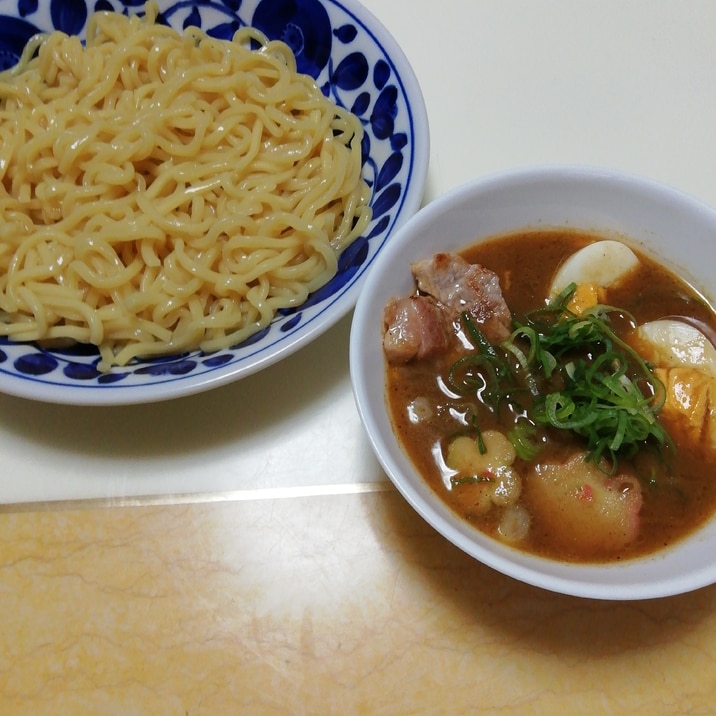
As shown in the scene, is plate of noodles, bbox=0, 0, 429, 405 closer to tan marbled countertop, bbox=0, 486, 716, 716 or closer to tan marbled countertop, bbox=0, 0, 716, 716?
tan marbled countertop, bbox=0, 0, 716, 716

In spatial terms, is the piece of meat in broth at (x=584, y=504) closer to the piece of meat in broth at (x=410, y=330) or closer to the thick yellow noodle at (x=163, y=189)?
the piece of meat in broth at (x=410, y=330)

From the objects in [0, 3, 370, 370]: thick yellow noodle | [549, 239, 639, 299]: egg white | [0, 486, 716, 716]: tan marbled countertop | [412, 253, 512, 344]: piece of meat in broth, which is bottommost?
[0, 486, 716, 716]: tan marbled countertop

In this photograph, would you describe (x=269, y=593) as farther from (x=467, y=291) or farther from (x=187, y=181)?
(x=187, y=181)

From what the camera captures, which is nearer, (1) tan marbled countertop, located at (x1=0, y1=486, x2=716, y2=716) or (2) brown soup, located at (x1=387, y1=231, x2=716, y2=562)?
(2) brown soup, located at (x1=387, y1=231, x2=716, y2=562)

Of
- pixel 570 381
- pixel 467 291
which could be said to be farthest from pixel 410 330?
pixel 570 381

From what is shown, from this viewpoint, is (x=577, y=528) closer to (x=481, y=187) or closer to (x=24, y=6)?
(x=481, y=187)

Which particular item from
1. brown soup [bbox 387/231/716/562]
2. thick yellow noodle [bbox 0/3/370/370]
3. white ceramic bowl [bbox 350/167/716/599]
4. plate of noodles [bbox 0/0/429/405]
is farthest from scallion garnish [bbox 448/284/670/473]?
thick yellow noodle [bbox 0/3/370/370]

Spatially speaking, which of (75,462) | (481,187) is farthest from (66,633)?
(481,187)

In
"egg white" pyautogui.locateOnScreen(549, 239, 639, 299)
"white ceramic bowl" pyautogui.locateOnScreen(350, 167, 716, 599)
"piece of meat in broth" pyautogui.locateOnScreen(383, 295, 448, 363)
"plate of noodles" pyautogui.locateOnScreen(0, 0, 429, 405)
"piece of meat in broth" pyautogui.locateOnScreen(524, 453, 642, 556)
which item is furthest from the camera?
"plate of noodles" pyautogui.locateOnScreen(0, 0, 429, 405)
